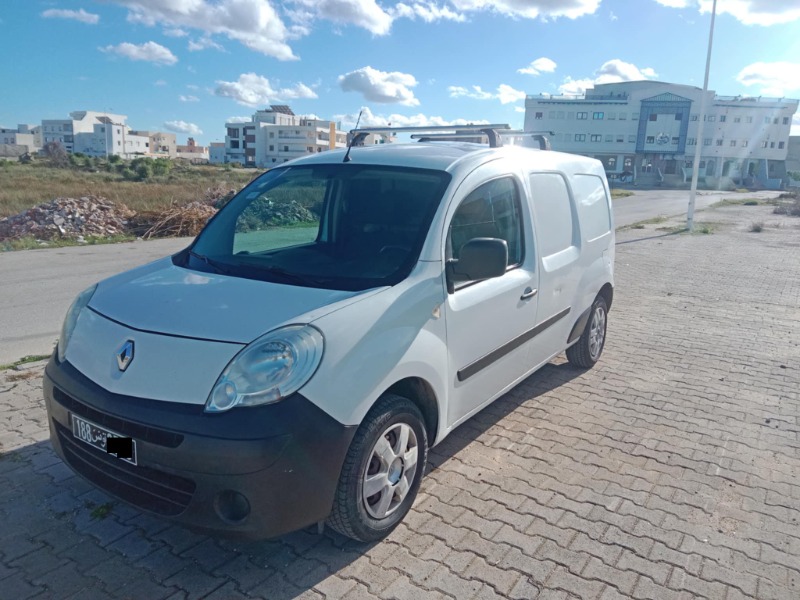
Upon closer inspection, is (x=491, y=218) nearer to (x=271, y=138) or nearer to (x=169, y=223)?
(x=169, y=223)

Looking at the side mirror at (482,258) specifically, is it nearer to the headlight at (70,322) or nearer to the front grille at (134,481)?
the front grille at (134,481)

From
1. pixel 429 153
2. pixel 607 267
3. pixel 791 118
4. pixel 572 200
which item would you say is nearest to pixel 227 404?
pixel 429 153

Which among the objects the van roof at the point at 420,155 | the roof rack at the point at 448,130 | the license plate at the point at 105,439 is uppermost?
the roof rack at the point at 448,130

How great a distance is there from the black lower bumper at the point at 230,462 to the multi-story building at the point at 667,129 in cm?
8920

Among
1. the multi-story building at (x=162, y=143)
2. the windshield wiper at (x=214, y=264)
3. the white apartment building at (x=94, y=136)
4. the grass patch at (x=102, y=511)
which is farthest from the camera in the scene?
the multi-story building at (x=162, y=143)

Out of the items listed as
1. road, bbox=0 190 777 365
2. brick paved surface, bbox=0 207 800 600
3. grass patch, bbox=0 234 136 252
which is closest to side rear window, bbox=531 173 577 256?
brick paved surface, bbox=0 207 800 600

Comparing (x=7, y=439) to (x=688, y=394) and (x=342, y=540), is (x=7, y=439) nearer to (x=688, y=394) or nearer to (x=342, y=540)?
(x=342, y=540)

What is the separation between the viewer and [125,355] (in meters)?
2.76

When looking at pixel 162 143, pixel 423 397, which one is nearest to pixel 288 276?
pixel 423 397

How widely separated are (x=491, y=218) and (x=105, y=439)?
2.57 metres

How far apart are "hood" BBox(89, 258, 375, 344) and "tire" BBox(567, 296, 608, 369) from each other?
336 centimetres

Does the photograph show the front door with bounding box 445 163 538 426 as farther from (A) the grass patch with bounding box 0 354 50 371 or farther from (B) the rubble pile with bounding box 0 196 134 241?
(B) the rubble pile with bounding box 0 196 134 241

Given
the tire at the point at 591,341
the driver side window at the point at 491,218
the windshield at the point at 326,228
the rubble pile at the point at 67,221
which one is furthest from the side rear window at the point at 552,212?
the rubble pile at the point at 67,221

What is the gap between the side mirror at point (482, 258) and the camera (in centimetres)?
334
